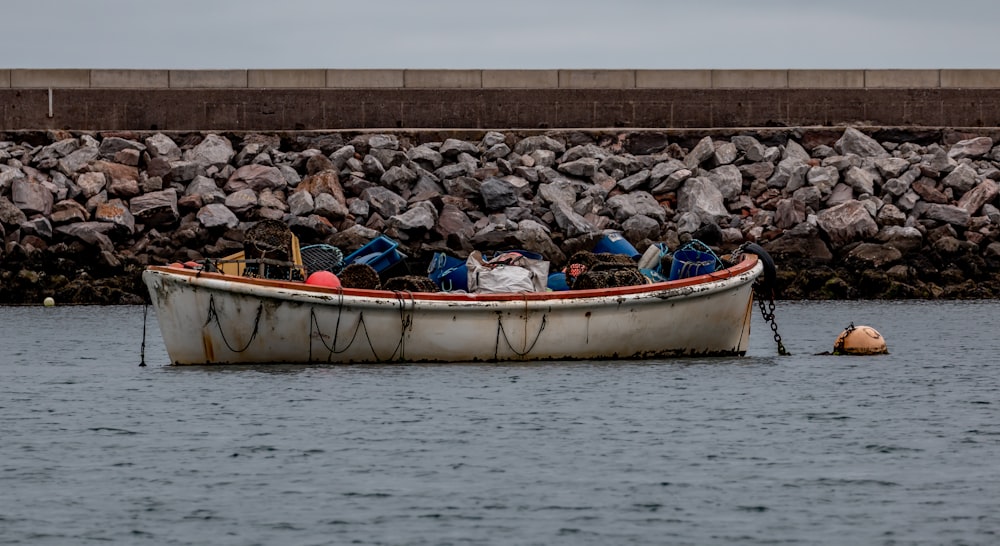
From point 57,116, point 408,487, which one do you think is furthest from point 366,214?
point 408,487

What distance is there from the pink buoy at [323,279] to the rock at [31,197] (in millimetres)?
16528

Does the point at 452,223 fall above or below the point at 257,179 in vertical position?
below

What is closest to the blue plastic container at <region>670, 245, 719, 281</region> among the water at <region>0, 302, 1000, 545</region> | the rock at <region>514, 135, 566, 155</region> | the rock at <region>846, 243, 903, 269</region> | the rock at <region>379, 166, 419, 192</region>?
the water at <region>0, 302, 1000, 545</region>

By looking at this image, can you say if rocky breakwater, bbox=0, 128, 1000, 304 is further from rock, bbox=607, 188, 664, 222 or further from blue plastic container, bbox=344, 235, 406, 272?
blue plastic container, bbox=344, 235, 406, 272

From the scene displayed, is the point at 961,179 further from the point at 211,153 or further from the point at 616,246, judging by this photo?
the point at 211,153

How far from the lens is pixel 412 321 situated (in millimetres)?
20344

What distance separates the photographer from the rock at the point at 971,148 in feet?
129

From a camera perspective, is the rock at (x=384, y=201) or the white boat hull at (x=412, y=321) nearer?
the white boat hull at (x=412, y=321)

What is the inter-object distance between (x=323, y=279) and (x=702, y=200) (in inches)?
682

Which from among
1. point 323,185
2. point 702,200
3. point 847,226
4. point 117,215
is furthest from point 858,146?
point 117,215

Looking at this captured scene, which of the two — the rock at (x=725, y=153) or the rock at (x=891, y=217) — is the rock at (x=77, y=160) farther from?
the rock at (x=891, y=217)

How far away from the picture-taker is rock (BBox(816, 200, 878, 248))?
3559cm

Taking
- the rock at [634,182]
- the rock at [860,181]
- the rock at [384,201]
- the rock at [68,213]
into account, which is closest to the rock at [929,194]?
the rock at [860,181]

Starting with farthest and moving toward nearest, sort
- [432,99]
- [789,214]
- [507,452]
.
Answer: [432,99] → [789,214] → [507,452]
